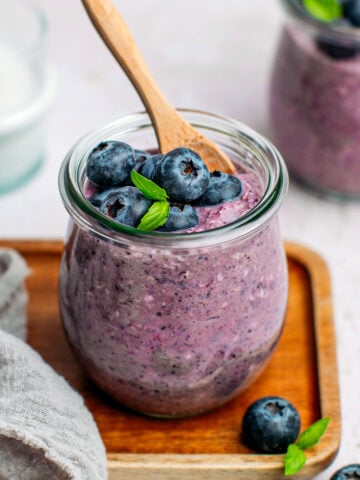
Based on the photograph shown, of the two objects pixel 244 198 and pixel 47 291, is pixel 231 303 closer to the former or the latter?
pixel 244 198

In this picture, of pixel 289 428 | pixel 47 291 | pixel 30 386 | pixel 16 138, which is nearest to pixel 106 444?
pixel 30 386

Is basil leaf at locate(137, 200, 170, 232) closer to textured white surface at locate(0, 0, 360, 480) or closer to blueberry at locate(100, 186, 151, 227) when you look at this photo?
blueberry at locate(100, 186, 151, 227)

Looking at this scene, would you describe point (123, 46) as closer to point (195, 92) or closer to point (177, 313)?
point (177, 313)

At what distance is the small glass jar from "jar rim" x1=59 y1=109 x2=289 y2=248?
0.44 meters

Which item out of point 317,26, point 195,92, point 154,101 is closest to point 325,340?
point 154,101

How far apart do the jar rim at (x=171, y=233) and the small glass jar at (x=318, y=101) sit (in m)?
0.44

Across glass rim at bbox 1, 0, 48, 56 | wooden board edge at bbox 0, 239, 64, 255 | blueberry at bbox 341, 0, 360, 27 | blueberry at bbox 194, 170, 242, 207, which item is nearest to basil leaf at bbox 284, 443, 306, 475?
blueberry at bbox 194, 170, 242, 207

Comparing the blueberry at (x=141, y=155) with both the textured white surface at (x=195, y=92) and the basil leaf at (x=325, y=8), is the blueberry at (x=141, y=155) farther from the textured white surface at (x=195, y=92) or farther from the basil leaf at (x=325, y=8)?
the basil leaf at (x=325, y=8)

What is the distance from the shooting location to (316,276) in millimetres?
1448

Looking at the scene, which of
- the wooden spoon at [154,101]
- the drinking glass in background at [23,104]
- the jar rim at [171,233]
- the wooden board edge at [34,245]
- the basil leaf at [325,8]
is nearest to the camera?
the jar rim at [171,233]

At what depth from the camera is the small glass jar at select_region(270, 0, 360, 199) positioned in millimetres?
1569

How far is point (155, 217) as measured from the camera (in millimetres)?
1021

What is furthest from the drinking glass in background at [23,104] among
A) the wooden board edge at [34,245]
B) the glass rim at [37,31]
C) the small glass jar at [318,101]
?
the small glass jar at [318,101]

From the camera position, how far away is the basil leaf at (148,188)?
1.04 meters
